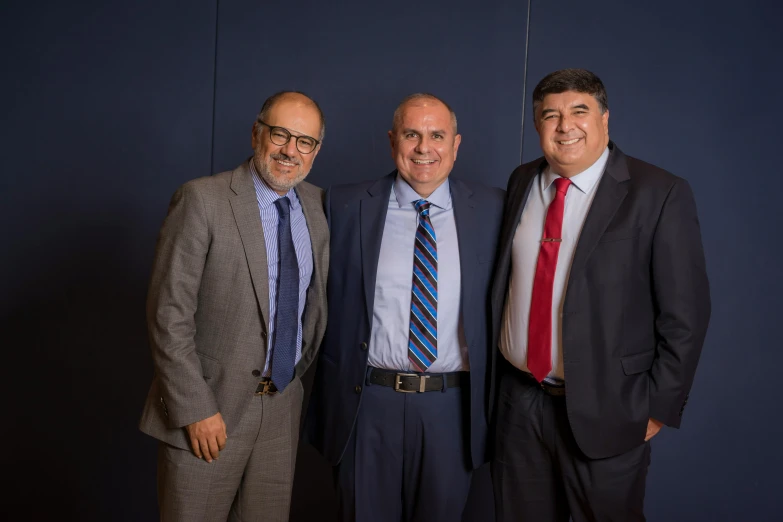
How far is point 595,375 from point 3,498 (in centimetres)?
315

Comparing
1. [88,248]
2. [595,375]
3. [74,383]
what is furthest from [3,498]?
[595,375]

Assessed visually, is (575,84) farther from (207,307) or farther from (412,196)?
(207,307)

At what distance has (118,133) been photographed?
3379 mm

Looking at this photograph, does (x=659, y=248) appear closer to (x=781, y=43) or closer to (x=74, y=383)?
(x=781, y=43)

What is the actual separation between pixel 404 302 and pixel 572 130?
82 cm

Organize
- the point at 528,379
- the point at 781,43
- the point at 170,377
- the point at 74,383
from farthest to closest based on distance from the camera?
the point at 74,383 < the point at 781,43 < the point at 528,379 < the point at 170,377

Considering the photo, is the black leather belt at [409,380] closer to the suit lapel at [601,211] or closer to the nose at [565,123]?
the suit lapel at [601,211]

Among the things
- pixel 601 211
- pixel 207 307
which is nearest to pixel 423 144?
pixel 601 211

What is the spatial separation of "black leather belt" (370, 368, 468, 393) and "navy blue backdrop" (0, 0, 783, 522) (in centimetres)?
117

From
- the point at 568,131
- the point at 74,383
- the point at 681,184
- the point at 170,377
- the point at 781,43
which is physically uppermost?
the point at 781,43

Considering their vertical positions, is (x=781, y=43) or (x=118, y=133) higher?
(x=781, y=43)

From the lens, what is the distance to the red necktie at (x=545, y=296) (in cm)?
219

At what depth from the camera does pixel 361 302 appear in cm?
238

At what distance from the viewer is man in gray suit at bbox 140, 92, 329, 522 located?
6.85 ft
